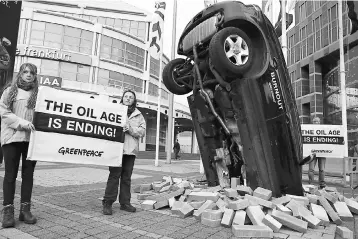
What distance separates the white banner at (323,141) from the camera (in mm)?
7980

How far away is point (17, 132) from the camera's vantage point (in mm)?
3396

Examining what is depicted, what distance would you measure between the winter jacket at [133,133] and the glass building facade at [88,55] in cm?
2637

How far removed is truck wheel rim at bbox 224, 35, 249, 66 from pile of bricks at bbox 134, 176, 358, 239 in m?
1.96

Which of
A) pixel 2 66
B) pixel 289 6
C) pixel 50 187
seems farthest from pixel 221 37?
pixel 2 66

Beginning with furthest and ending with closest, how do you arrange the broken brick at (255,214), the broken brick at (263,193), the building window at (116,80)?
1. the building window at (116,80)
2. the broken brick at (263,193)
3. the broken brick at (255,214)

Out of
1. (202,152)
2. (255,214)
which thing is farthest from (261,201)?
(202,152)

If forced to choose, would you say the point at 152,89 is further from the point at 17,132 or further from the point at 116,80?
the point at 17,132

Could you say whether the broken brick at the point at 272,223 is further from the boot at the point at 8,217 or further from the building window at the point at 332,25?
the building window at the point at 332,25

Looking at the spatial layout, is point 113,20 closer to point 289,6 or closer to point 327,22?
point 327,22

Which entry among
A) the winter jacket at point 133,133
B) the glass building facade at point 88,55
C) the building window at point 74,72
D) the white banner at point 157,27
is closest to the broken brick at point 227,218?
the winter jacket at point 133,133

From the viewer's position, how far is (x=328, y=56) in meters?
33.3

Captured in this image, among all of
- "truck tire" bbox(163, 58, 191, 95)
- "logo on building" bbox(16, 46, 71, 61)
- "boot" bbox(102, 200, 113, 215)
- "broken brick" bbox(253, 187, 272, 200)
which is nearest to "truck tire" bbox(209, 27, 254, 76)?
"truck tire" bbox(163, 58, 191, 95)

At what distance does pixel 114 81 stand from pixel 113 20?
11673 millimetres

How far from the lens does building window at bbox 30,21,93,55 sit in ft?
113
